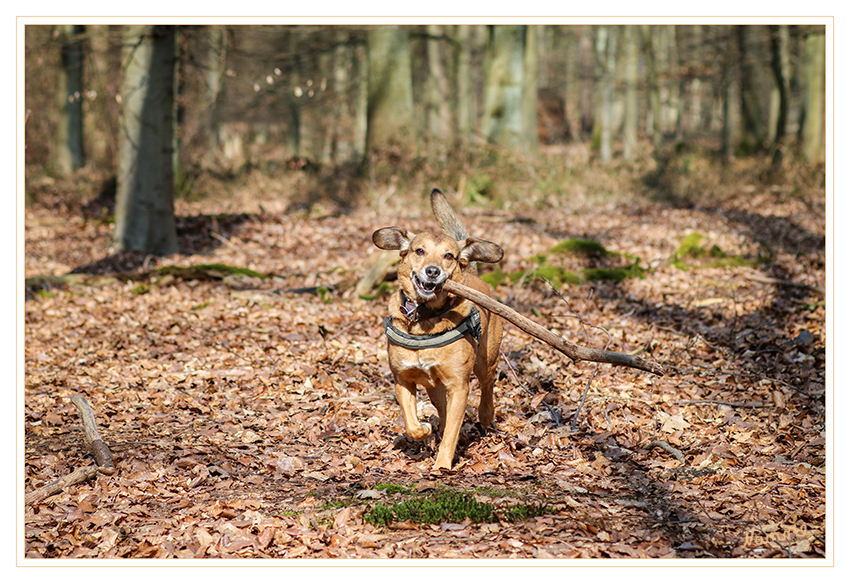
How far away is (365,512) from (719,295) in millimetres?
7539

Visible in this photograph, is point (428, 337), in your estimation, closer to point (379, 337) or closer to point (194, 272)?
point (379, 337)

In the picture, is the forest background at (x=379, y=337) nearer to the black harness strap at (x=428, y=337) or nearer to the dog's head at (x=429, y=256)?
the black harness strap at (x=428, y=337)

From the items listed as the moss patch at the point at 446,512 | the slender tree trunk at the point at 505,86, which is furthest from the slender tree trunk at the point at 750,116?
the moss patch at the point at 446,512

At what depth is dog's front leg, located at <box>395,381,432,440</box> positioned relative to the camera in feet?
17.1

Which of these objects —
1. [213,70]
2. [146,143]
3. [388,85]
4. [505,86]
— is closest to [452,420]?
[146,143]

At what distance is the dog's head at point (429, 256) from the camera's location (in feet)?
15.8

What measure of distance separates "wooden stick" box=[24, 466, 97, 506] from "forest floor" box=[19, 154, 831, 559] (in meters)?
0.06

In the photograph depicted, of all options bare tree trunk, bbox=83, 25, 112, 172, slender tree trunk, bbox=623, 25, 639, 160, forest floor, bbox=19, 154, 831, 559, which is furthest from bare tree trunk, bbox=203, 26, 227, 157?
slender tree trunk, bbox=623, 25, 639, 160

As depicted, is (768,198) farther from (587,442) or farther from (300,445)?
(300,445)

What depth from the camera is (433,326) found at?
5066 millimetres

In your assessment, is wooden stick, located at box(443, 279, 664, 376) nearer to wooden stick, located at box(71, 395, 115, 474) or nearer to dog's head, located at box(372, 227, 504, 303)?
dog's head, located at box(372, 227, 504, 303)
